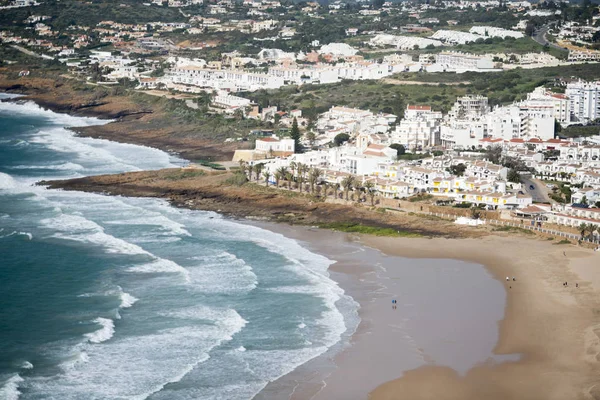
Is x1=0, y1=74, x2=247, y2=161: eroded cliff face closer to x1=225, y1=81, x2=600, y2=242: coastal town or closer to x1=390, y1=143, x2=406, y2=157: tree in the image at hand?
x1=225, y1=81, x2=600, y2=242: coastal town

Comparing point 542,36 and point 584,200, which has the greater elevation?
point 542,36

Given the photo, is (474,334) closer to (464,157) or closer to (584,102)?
(464,157)

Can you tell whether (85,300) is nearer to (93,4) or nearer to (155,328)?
(155,328)

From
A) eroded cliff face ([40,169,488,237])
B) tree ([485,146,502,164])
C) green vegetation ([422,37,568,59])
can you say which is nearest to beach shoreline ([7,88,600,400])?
eroded cliff face ([40,169,488,237])

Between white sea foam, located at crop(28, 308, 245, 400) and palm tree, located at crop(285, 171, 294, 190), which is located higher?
palm tree, located at crop(285, 171, 294, 190)

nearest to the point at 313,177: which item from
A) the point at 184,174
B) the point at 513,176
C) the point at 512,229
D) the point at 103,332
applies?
the point at 184,174

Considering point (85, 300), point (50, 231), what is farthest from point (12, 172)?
point (85, 300)

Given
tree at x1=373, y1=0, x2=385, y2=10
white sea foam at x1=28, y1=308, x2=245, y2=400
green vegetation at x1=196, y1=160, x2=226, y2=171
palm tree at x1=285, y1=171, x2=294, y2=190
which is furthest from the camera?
tree at x1=373, y1=0, x2=385, y2=10
